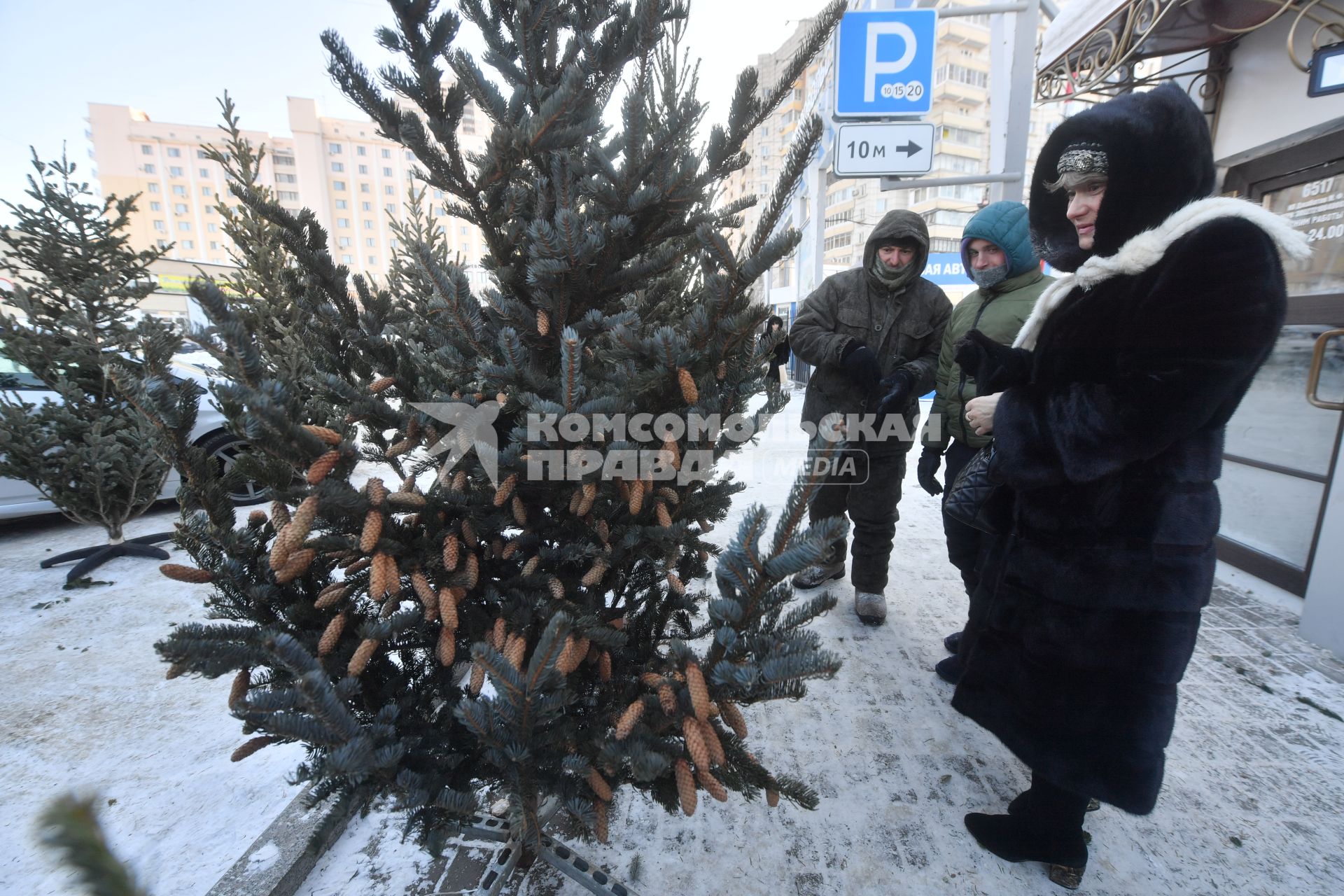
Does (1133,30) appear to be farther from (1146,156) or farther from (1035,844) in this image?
(1035,844)

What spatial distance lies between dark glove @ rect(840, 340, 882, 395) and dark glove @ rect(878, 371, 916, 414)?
0.18ft

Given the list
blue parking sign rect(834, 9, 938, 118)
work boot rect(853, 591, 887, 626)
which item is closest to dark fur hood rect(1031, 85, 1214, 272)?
work boot rect(853, 591, 887, 626)

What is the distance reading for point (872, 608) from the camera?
3262 millimetres

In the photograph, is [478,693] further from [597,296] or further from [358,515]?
[597,296]

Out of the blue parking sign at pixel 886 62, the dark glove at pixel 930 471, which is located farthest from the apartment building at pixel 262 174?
the dark glove at pixel 930 471

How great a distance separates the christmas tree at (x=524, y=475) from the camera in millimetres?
1053

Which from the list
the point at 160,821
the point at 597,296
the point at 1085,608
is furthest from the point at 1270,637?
the point at 160,821

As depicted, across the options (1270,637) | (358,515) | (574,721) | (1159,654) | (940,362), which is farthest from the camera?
(1270,637)

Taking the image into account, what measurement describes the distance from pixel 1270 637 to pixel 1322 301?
1.99 metres

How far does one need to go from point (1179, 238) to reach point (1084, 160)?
342mm

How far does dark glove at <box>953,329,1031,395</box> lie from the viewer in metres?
1.72

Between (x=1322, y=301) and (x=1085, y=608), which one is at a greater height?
(x=1322, y=301)

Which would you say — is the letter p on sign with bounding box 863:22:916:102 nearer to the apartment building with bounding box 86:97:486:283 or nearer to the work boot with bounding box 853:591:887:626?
the work boot with bounding box 853:591:887:626

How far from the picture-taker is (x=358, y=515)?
3.90 feet
